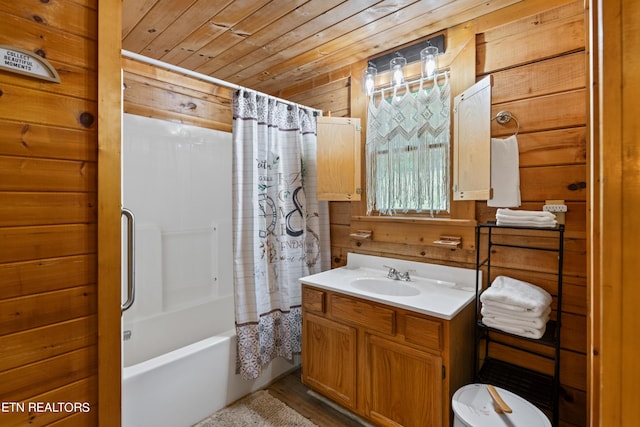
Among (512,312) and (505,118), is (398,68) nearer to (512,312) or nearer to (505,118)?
(505,118)

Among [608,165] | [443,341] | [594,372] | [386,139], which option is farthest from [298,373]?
[608,165]

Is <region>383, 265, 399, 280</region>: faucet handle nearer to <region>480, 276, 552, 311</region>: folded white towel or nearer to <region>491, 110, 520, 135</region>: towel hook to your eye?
<region>480, 276, 552, 311</region>: folded white towel

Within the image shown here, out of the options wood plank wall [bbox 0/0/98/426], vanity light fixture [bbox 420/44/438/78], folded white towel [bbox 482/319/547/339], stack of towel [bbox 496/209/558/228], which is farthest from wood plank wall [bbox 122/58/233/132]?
folded white towel [bbox 482/319/547/339]

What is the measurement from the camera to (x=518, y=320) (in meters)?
1.41

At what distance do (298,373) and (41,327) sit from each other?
5.93 ft

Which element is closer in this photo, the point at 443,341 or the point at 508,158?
the point at 443,341

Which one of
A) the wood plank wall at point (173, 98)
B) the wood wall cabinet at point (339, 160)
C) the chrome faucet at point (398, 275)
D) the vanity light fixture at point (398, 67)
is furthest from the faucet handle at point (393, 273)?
the wood plank wall at point (173, 98)

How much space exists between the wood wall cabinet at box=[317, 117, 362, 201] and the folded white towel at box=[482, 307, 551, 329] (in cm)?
114

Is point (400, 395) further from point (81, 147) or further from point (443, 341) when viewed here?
point (81, 147)

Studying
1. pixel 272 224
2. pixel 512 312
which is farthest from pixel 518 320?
pixel 272 224

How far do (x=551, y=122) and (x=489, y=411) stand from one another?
144cm

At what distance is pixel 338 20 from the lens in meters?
1.82

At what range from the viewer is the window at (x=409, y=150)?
1.96 metres

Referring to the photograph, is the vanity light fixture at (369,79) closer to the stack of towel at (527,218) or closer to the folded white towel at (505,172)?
the folded white towel at (505,172)
